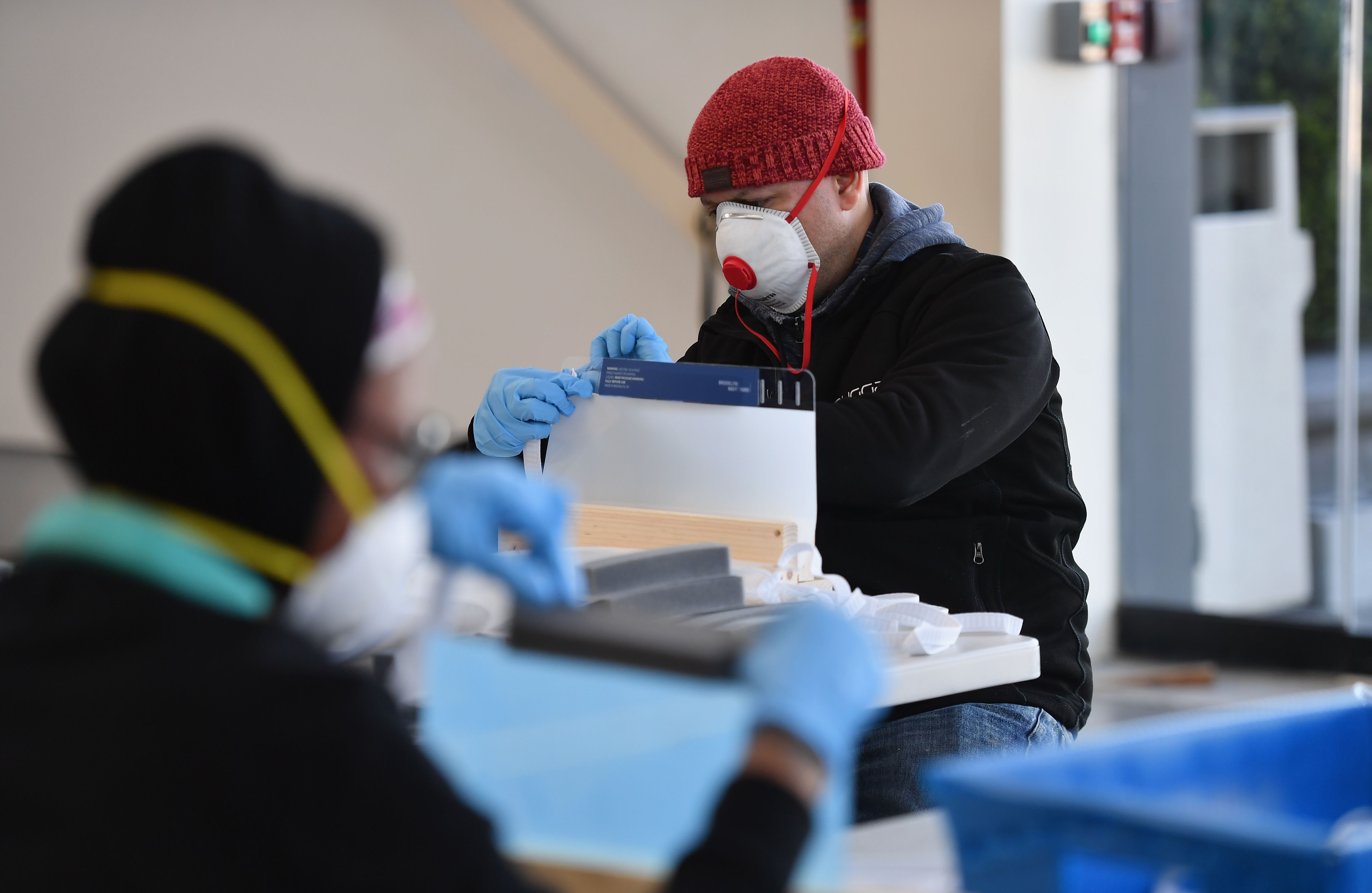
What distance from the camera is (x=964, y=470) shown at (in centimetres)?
193

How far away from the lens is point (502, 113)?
5.36 metres

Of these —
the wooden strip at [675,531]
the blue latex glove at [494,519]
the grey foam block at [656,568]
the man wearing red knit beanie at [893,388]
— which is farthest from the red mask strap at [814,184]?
the blue latex glove at [494,519]

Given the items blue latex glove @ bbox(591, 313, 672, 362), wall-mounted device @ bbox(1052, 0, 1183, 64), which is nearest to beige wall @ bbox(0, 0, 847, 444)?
wall-mounted device @ bbox(1052, 0, 1183, 64)

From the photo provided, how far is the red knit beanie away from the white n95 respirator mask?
5cm

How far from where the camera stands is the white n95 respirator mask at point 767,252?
2.19 metres

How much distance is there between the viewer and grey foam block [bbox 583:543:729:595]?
150 centimetres

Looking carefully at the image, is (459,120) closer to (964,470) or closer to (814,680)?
(964,470)

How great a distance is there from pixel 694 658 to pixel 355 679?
197 mm

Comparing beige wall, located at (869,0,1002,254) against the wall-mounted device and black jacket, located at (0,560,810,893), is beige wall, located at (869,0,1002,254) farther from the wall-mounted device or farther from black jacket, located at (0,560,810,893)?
black jacket, located at (0,560,810,893)

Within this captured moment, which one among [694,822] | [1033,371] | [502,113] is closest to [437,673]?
[694,822]

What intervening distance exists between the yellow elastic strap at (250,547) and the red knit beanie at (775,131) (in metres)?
1.44

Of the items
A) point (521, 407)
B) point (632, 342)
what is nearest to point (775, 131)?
point (632, 342)

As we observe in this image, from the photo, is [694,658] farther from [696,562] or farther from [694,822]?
[696,562]

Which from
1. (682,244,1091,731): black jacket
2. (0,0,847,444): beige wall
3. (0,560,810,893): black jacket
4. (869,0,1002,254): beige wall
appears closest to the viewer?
(0,560,810,893): black jacket
